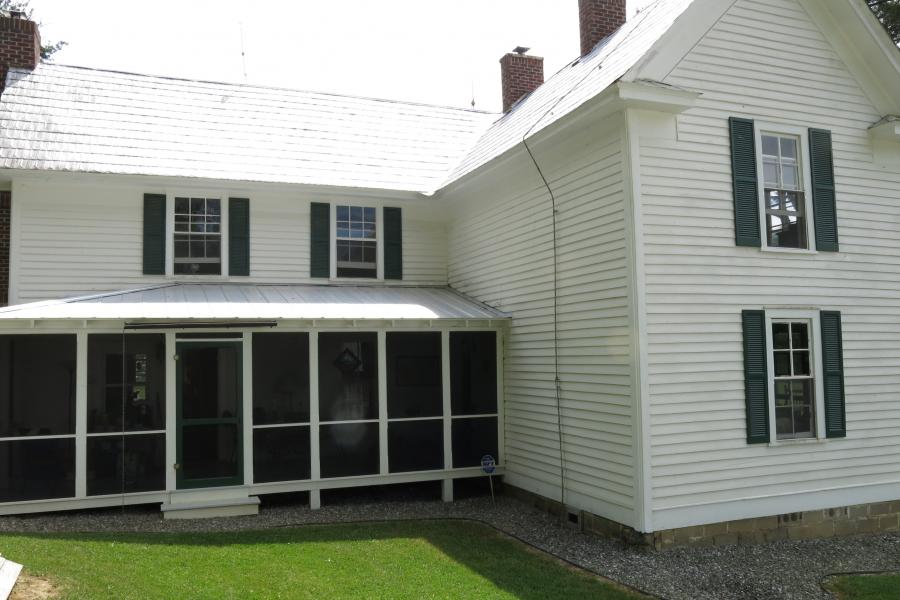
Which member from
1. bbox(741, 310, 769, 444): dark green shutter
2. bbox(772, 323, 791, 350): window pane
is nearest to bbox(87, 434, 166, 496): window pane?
bbox(741, 310, 769, 444): dark green shutter

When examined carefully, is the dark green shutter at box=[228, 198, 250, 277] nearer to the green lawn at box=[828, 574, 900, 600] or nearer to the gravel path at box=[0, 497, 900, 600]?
the gravel path at box=[0, 497, 900, 600]

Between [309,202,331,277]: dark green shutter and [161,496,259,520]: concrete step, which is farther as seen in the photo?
[309,202,331,277]: dark green shutter

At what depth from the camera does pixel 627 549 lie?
28.2 feet

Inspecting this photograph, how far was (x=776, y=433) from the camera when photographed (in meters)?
9.41

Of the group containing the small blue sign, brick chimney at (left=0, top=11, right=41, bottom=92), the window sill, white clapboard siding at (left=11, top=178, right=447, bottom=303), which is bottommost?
the small blue sign

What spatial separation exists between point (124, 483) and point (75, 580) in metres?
3.87

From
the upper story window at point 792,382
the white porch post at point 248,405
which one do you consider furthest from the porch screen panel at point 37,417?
the upper story window at point 792,382

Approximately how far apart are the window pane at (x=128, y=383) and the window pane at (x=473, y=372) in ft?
15.2

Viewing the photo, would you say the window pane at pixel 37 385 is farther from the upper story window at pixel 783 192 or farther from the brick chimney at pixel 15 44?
the upper story window at pixel 783 192

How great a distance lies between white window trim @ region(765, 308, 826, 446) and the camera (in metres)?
9.33

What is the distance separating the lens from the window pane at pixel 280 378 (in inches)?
429

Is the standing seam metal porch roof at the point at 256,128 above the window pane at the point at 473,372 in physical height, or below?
above

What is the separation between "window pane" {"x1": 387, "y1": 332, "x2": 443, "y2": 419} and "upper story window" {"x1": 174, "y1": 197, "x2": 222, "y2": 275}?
147 inches

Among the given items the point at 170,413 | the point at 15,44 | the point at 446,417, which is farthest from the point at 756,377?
the point at 15,44
